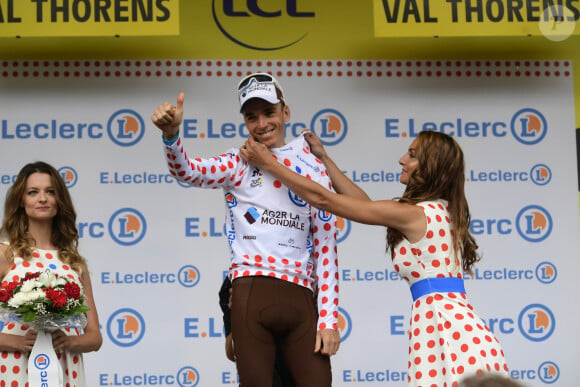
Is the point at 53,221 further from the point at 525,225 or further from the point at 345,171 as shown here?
the point at 525,225

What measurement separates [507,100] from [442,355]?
3122 mm

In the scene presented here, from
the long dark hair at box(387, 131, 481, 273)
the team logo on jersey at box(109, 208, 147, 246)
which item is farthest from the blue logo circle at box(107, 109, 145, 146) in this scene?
the long dark hair at box(387, 131, 481, 273)

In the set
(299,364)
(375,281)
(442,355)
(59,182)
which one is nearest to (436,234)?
(442,355)

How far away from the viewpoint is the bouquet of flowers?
12.7ft

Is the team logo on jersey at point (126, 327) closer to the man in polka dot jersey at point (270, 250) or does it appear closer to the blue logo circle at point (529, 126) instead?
the man in polka dot jersey at point (270, 250)

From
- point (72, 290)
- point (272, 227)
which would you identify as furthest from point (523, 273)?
point (72, 290)

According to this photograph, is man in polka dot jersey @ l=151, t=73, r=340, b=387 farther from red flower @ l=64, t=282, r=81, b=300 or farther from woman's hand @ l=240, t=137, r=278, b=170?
red flower @ l=64, t=282, r=81, b=300

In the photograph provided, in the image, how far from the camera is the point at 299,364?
12.6 ft

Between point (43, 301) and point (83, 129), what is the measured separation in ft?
8.59

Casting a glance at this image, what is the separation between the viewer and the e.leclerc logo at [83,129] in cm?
630

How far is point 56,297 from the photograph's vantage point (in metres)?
3.88

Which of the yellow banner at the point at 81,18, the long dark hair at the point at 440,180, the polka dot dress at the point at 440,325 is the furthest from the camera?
the yellow banner at the point at 81,18

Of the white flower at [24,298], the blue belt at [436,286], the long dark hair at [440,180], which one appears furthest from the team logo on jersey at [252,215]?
the white flower at [24,298]

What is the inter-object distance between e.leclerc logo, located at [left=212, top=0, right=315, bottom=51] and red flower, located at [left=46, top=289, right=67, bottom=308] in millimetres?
2913
